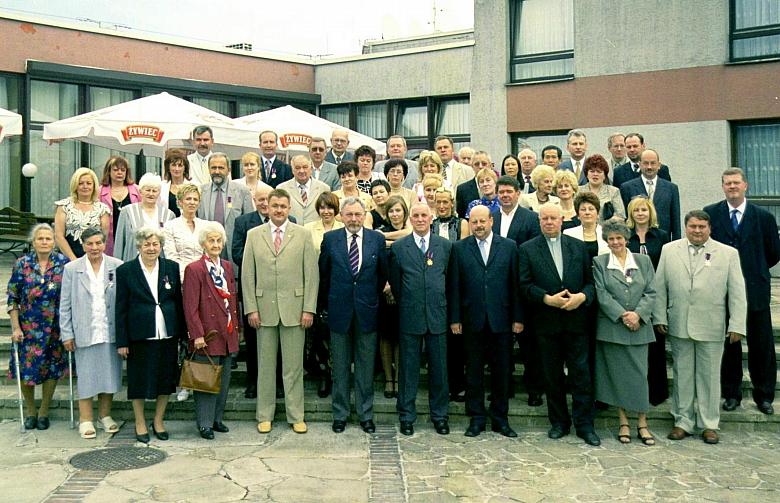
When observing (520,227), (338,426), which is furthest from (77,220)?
(520,227)

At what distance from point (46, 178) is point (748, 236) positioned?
579 inches

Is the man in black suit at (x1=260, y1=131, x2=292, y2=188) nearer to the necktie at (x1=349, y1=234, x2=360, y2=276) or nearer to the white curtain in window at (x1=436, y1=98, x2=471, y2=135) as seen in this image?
the necktie at (x1=349, y1=234, x2=360, y2=276)

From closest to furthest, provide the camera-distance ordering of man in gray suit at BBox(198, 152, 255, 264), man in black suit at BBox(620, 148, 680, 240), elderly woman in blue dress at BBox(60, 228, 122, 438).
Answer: elderly woman in blue dress at BBox(60, 228, 122, 438) < man in black suit at BBox(620, 148, 680, 240) < man in gray suit at BBox(198, 152, 255, 264)

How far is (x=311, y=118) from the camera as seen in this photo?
44.4 ft

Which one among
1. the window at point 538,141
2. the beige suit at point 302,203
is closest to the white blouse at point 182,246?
the beige suit at point 302,203

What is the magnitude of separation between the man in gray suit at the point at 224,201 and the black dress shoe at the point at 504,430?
10.3 feet

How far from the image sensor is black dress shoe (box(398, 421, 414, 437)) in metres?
7.41

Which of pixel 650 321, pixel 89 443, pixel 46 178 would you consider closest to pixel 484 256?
pixel 650 321

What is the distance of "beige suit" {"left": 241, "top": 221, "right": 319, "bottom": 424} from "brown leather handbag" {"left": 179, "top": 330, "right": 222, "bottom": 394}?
470 mm

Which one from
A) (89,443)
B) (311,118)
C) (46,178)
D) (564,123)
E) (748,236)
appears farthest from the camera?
(46,178)

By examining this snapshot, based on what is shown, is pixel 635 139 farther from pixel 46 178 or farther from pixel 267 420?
pixel 46 178

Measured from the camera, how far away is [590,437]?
7180 millimetres

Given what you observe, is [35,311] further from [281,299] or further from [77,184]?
[281,299]

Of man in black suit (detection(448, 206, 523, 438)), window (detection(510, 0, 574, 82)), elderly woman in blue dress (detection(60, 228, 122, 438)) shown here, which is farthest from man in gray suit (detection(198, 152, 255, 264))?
window (detection(510, 0, 574, 82))
